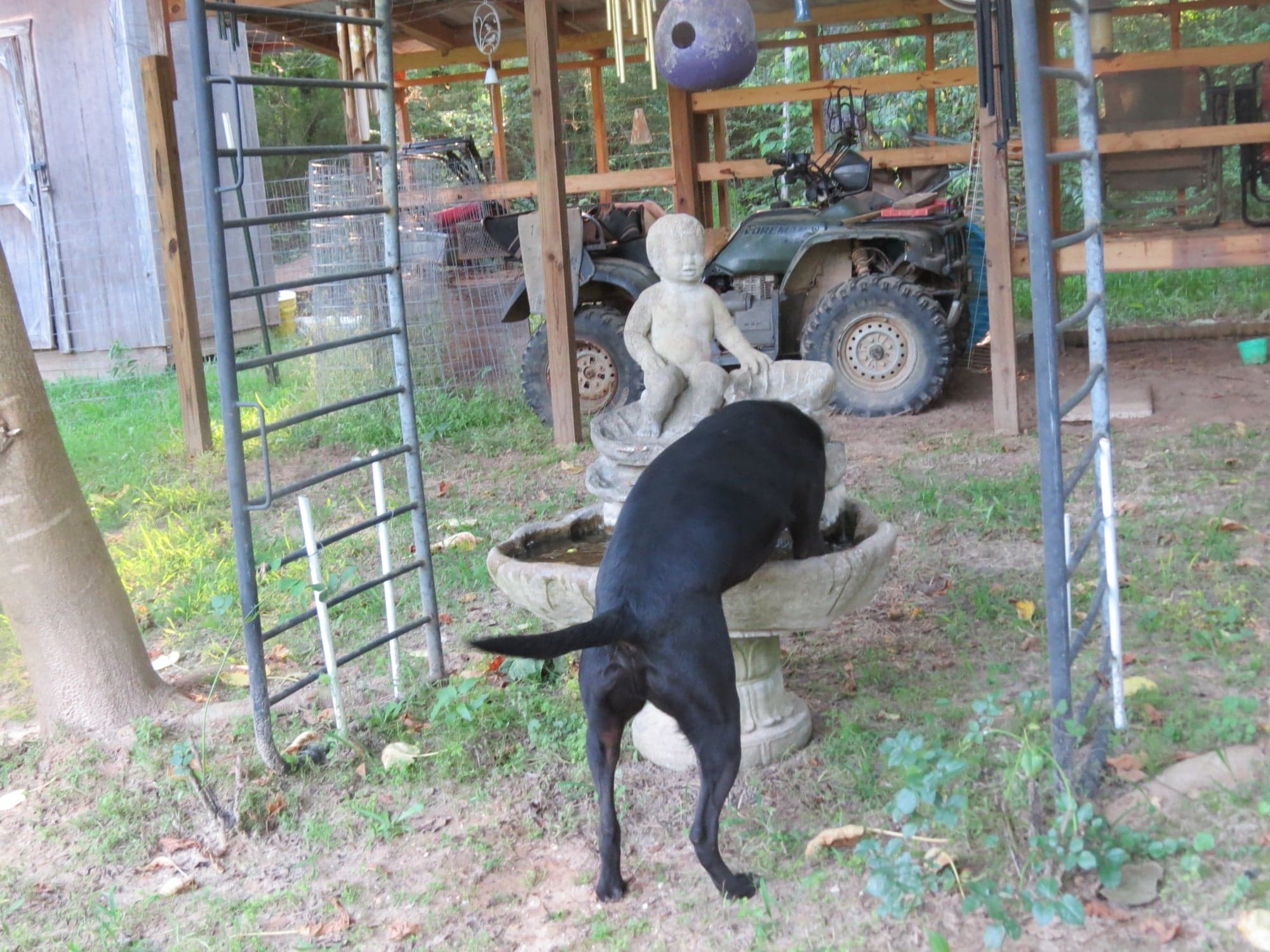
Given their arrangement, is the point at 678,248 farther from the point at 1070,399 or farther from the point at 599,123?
the point at 599,123

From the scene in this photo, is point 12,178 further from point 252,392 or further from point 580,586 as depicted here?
point 580,586

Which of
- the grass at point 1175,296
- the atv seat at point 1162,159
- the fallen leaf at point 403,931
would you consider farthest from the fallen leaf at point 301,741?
the grass at point 1175,296

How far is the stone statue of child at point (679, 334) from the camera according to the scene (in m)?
3.88

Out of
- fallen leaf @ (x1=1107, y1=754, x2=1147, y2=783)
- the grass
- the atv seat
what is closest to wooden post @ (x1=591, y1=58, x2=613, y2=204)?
the grass

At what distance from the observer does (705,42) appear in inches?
232

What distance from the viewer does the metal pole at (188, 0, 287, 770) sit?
336 cm

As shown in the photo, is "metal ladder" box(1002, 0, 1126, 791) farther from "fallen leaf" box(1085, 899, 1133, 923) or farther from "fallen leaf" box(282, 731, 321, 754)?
"fallen leaf" box(282, 731, 321, 754)

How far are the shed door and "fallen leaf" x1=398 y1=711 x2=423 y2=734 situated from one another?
907cm

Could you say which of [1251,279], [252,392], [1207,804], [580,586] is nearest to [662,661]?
[580,586]

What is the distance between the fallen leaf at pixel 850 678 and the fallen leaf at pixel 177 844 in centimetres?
206

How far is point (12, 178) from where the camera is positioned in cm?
1152

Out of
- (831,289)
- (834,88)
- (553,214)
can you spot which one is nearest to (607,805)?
(553,214)

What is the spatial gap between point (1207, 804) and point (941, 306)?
216 inches

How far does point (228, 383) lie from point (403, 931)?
5.24 ft
